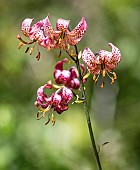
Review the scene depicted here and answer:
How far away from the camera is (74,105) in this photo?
423cm

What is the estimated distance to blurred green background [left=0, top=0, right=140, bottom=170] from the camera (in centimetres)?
287

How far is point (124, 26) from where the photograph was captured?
456 cm

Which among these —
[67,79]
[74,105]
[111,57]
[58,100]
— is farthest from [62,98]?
[74,105]

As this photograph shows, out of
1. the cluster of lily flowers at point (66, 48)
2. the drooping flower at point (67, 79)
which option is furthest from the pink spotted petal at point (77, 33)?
the drooping flower at point (67, 79)

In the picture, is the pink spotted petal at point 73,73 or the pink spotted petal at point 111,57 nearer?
the pink spotted petal at point 111,57

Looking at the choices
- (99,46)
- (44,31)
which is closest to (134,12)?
(99,46)

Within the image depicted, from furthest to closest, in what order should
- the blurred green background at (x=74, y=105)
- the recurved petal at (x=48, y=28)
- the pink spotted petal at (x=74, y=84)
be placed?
1. the blurred green background at (x=74, y=105)
2. the pink spotted petal at (x=74, y=84)
3. the recurved petal at (x=48, y=28)

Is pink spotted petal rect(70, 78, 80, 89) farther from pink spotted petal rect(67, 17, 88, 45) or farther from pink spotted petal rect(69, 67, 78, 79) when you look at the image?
pink spotted petal rect(67, 17, 88, 45)

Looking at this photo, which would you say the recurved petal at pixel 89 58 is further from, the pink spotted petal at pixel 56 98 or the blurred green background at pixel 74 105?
the blurred green background at pixel 74 105

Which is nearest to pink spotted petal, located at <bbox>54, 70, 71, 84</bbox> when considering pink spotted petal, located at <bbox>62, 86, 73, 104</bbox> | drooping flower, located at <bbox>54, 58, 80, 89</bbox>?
drooping flower, located at <bbox>54, 58, 80, 89</bbox>

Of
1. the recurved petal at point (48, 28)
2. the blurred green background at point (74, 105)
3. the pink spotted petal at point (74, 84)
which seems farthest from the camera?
the blurred green background at point (74, 105)

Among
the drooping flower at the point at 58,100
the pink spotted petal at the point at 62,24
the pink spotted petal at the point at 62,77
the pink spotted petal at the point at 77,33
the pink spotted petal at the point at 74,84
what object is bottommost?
the drooping flower at the point at 58,100

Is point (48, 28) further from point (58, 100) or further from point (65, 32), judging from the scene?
point (58, 100)

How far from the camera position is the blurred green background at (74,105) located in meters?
2.87
